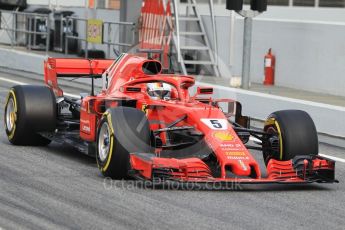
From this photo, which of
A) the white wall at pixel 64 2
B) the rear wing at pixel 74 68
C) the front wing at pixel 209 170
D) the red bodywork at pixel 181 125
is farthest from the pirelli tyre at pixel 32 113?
the white wall at pixel 64 2

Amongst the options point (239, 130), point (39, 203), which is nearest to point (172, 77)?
point (239, 130)

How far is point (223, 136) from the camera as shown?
10.6 meters

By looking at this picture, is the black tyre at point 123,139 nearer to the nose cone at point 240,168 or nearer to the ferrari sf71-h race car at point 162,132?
the ferrari sf71-h race car at point 162,132

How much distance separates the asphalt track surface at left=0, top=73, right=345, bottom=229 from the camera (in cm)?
884

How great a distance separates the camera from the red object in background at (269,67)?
21844 mm

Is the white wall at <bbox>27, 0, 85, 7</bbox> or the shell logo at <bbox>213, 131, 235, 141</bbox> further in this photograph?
the white wall at <bbox>27, 0, 85, 7</bbox>

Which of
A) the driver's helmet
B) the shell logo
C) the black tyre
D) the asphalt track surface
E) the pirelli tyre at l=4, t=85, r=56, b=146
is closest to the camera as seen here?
the asphalt track surface

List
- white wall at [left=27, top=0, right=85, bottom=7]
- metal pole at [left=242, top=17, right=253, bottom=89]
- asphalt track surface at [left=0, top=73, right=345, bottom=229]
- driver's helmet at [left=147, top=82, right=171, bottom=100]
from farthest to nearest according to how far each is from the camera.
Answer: white wall at [left=27, top=0, right=85, bottom=7]
metal pole at [left=242, top=17, right=253, bottom=89]
driver's helmet at [left=147, top=82, right=171, bottom=100]
asphalt track surface at [left=0, top=73, right=345, bottom=229]

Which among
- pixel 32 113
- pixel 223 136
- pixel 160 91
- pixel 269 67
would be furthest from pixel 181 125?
pixel 269 67

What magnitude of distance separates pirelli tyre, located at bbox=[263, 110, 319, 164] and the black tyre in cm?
154

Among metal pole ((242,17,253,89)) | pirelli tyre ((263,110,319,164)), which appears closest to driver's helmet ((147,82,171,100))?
pirelli tyre ((263,110,319,164))

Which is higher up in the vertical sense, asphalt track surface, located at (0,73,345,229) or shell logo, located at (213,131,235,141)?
shell logo, located at (213,131,235,141)

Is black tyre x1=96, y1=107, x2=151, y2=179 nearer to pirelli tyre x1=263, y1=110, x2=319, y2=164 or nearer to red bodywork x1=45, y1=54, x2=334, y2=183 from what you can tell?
red bodywork x1=45, y1=54, x2=334, y2=183

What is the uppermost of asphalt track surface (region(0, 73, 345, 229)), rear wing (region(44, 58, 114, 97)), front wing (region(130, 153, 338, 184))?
rear wing (region(44, 58, 114, 97))
